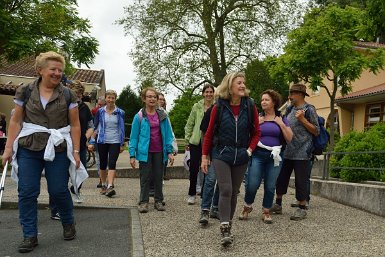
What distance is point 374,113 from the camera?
81.5ft

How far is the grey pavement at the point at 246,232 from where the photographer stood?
4.67m

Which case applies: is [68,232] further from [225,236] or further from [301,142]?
[301,142]

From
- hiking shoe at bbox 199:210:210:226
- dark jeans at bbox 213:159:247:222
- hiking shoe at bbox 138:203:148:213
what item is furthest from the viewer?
hiking shoe at bbox 138:203:148:213

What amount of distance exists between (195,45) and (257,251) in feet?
76.1

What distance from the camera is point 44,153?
460 cm

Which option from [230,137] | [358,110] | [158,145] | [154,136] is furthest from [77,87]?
[358,110]

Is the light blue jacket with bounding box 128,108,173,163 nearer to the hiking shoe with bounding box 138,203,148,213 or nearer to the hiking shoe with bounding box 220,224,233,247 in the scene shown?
the hiking shoe with bounding box 138,203,148,213

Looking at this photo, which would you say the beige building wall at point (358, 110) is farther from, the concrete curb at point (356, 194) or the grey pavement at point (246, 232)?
the grey pavement at point (246, 232)

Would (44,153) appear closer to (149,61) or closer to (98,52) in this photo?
(98,52)

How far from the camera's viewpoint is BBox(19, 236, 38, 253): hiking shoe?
4461mm

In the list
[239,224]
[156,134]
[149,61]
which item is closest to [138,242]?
[239,224]

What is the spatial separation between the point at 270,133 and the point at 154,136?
1.71 metres

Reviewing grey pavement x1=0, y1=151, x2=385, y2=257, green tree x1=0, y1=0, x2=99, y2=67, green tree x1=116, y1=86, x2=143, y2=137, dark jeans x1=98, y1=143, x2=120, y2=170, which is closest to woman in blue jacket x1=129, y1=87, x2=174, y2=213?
grey pavement x1=0, y1=151, x2=385, y2=257

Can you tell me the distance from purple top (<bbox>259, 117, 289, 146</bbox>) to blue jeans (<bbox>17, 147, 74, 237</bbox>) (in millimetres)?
2564
